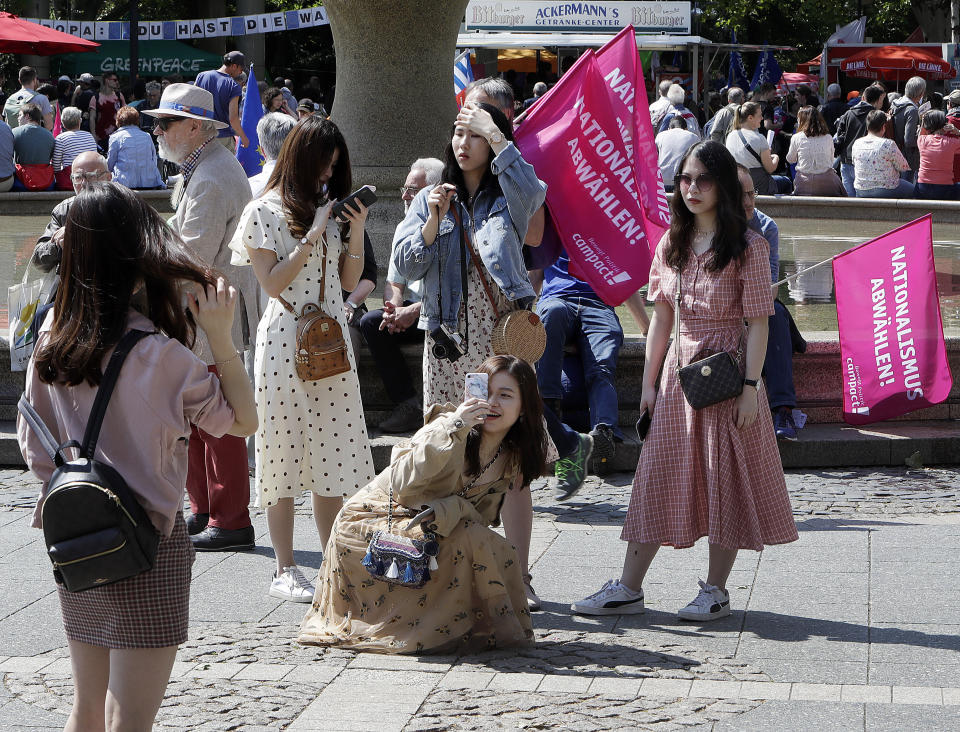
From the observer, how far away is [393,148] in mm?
9367

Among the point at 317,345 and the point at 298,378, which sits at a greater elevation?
the point at 317,345

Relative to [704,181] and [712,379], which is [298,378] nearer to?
[712,379]

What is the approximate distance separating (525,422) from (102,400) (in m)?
2.28

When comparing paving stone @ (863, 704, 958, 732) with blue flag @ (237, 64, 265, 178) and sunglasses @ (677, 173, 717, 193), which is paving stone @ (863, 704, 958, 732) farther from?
blue flag @ (237, 64, 265, 178)

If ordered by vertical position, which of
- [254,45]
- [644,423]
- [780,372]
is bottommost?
[780,372]

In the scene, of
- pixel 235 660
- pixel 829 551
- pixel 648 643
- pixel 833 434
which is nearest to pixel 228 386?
pixel 235 660

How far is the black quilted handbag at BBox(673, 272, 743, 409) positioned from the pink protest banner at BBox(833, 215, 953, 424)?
280 cm

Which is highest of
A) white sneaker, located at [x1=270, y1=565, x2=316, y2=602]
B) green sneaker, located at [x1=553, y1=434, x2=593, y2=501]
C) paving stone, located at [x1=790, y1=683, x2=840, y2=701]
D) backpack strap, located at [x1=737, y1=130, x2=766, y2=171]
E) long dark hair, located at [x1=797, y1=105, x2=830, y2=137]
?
long dark hair, located at [x1=797, y1=105, x2=830, y2=137]

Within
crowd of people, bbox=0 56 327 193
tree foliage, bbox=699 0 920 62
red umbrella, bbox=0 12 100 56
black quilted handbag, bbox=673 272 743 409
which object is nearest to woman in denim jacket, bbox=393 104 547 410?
black quilted handbag, bbox=673 272 743 409

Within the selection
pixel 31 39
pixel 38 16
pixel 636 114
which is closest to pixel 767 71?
pixel 31 39

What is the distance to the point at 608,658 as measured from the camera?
4652 millimetres

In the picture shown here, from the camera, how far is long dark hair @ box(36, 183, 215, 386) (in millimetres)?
2877

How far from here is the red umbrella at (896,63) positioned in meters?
33.6

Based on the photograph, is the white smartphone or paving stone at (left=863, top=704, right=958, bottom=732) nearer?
paving stone at (left=863, top=704, right=958, bottom=732)
